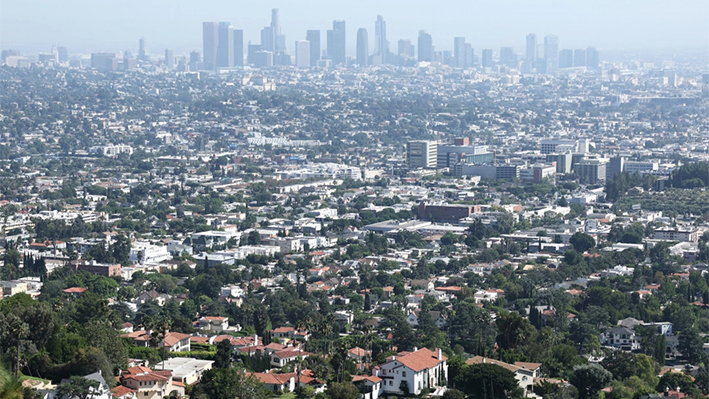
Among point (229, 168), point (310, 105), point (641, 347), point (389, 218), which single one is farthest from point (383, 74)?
point (641, 347)

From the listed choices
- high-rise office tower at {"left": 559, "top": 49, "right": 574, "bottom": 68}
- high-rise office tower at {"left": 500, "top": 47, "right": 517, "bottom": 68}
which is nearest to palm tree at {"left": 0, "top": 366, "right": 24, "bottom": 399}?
high-rise office tower at {"left": 559, "top": 49, "right": 574, "bottom": 68}

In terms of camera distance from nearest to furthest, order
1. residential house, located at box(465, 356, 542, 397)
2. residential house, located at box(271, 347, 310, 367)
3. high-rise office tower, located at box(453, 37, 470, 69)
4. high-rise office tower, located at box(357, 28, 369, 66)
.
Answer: residential house, located at box(465, 356, 542, 397)
residential house, located at box(271, 347, 310, 367)
high-rise office tower, located at box(357, 28, 369, 66)
high-rise office tower, located at box(453, 37, 470, 69)

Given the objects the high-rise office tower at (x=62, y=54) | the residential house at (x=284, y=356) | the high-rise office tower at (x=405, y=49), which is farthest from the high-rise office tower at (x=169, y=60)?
the residential house at (x=284, y=356)

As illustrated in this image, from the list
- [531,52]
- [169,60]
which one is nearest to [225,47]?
[169,60]

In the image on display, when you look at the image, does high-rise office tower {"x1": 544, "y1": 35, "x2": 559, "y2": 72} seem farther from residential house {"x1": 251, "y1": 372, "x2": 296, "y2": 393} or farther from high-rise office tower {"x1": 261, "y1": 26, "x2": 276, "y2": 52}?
residential house {"x1": 251, "y1": 372, "x2": 296, "y2": 393}

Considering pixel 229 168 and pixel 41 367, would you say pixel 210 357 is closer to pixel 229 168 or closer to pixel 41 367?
pixel 41 367

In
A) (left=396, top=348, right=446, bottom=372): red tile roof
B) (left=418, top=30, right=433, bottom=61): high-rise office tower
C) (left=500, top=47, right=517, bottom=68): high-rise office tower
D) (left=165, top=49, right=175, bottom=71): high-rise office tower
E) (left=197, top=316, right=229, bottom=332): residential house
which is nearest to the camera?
(left=396, top=348, right=446, bottom=372): red tile roof

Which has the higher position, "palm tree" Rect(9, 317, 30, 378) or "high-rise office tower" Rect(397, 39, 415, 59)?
"high-rise office tower" Rect(397, 39, 415, 59)
